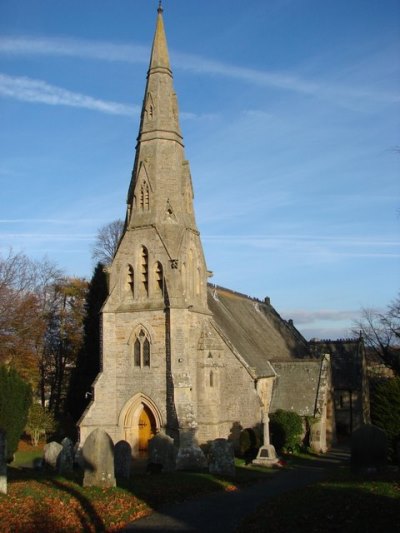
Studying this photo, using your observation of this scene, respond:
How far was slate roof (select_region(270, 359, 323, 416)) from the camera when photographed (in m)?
29.8

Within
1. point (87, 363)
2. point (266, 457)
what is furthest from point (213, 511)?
point (87, 363)

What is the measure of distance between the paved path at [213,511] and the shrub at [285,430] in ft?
27.6

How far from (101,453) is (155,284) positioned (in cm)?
1139

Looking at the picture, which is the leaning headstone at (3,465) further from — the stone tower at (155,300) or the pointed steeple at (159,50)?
the pointed steeple at (159,50)

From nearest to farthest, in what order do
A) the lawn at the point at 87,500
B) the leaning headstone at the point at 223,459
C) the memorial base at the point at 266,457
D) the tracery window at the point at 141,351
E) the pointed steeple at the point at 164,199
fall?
the lawn at the point at 87,500, the leaning headstone at the point at 223,459, the memorial base at the point at 266,457, the tracery window at the point at 141,351, the pointed steeple at the point at 164,199

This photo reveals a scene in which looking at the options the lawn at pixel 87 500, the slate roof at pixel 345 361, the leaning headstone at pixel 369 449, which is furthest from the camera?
the slate roof at pixel 345 361

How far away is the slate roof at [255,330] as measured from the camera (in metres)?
30.2

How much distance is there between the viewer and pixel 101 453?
52.0 feet

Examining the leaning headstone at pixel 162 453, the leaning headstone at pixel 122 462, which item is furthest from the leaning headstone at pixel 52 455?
the leaning headstone at pixel 122 462

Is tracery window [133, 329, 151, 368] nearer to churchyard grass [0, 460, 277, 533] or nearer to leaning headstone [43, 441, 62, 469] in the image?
leaning headstone [43, 441, 62, 469]

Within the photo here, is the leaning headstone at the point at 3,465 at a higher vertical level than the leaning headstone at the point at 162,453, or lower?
higher

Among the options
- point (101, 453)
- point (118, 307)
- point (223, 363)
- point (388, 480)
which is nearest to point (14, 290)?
point (118, 307)

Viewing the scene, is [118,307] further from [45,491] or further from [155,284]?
[45,491]

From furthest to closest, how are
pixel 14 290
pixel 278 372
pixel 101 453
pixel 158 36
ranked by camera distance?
pixel 14 290
pixel 278 372
pixel 158 36
pixel 101 453
